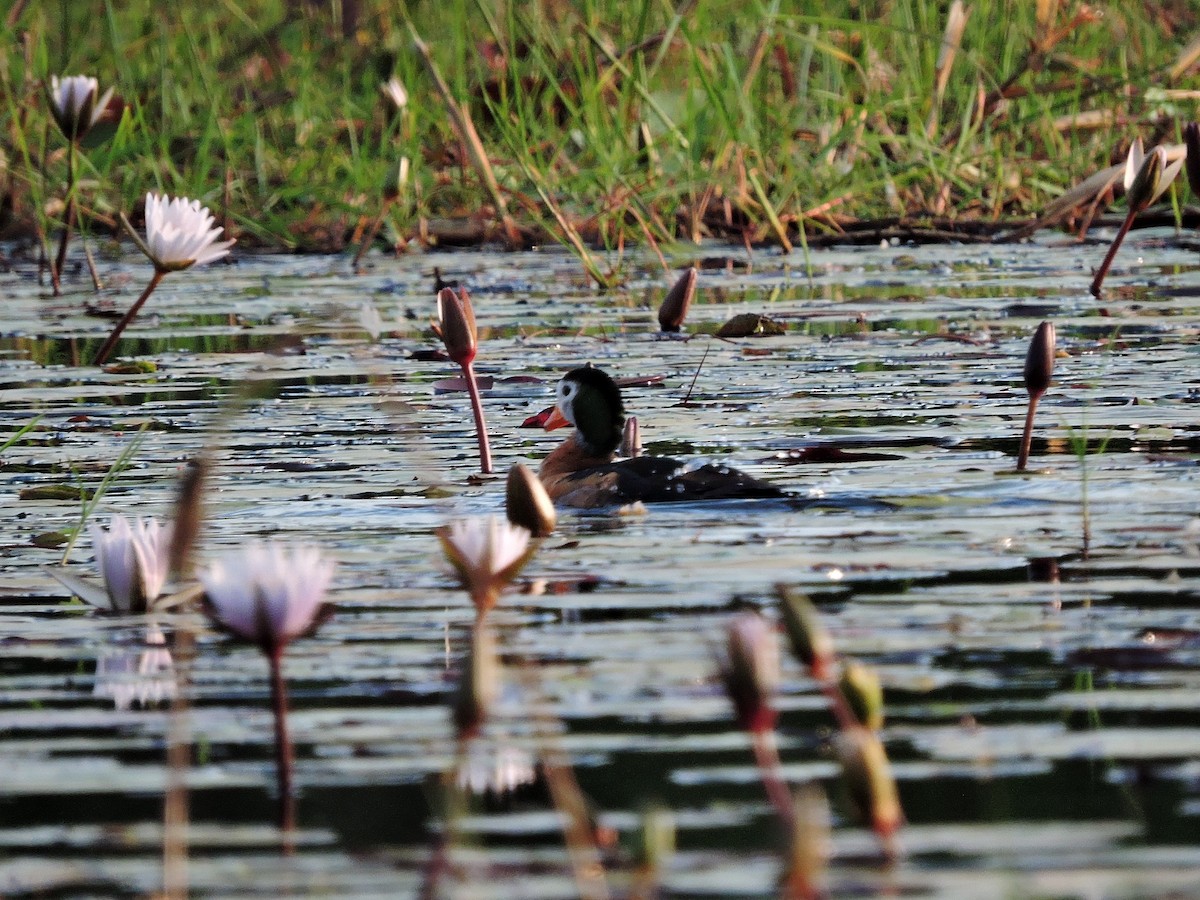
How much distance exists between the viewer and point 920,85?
9.63 meters

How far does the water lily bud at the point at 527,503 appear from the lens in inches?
135

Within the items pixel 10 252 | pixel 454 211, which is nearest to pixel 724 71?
pixel 454 211

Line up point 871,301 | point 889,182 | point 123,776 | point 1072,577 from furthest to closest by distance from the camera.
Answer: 1. point 889,182
2. point 871,301
3. point 1072,577
4. point 123,776

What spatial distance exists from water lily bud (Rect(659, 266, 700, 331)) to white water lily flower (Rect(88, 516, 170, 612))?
3.47m

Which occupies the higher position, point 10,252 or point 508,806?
point 508,806

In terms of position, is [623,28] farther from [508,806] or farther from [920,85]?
[508,806]

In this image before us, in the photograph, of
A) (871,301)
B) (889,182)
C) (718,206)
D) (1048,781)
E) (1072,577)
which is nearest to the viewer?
(1048,781)

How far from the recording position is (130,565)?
298 cm

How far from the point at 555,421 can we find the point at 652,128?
553 centimetres

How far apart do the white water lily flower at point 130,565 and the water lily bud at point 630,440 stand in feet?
5.21

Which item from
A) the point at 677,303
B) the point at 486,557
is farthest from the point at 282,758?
Answer: the point at 677,303

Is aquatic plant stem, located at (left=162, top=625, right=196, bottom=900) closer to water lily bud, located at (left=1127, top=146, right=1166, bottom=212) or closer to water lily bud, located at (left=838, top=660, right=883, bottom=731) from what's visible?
water lily bud, located at (left=838, top=660, right=883, bottom=731)

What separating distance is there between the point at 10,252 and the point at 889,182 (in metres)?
4.07

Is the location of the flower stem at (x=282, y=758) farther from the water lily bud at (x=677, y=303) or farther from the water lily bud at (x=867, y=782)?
the water lily bud at (x=677, y=303)
